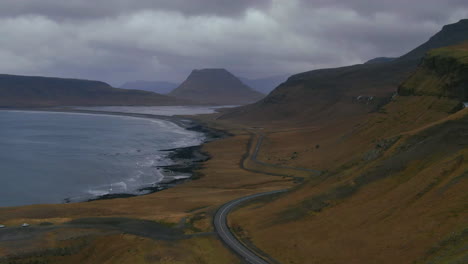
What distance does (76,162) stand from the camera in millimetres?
101688

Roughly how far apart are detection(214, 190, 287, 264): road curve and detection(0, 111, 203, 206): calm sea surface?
30302mm

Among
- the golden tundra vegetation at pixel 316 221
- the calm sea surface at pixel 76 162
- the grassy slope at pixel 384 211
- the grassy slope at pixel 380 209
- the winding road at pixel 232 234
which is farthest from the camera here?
the calm sea surface at pixel 76 162

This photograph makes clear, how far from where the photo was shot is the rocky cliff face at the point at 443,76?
71.9 metres

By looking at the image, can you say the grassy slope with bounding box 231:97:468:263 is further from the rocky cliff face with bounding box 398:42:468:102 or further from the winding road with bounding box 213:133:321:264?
the rocky cliff face with bounding box 398:42:468:102

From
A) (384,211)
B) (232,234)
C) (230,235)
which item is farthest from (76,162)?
(384,211)

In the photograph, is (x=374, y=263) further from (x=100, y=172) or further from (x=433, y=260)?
(x=100, y=172)

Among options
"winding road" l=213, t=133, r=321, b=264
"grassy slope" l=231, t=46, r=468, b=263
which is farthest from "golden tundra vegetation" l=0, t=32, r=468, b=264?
"winding road" l=213, t=133, r=321, b=264

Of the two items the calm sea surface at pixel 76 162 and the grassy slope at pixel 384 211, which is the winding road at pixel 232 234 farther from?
the calm sea surface at pixel 76 162

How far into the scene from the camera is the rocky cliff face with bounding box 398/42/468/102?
71.9 metres

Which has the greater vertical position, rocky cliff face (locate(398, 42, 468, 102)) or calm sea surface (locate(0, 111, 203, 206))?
rocky cliff face (locate(398, 42, 468, 102))

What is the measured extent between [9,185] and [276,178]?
52966mm

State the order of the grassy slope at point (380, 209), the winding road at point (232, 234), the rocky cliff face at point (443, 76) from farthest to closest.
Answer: the rocky cliff face at point (443, 76) < the winding road at point (232, 234) < the grassy slope at point (380, 209)

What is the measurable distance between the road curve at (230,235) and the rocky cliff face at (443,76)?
44718mm

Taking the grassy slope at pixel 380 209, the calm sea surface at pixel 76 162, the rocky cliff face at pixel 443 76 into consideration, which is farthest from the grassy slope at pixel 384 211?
the calm sea surface at pixel 76 162
